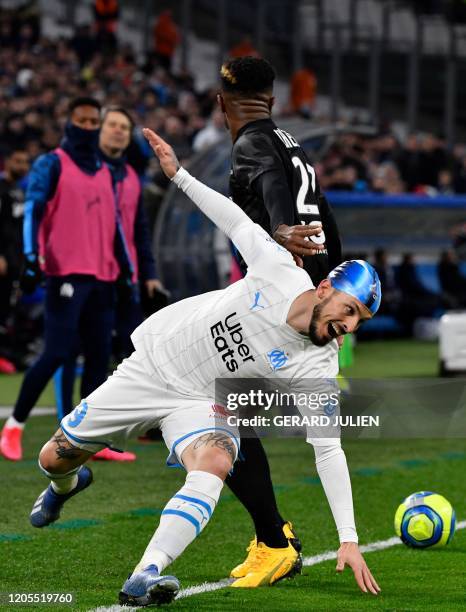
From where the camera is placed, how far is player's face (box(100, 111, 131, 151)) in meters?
9.61

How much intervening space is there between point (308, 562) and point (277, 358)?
1.42m

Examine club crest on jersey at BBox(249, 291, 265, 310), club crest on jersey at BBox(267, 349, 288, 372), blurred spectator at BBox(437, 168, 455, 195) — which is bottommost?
blurred spectator at BBox(437, 168, 455, 195)

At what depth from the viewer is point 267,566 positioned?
19.9ft

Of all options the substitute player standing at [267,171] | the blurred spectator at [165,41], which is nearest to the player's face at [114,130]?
the substitute player standing at [267,171]

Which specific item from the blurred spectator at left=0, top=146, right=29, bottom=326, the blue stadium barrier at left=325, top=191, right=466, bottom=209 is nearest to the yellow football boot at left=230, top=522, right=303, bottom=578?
the blurred spectator at left=0, top=146, right=29, bottom=326

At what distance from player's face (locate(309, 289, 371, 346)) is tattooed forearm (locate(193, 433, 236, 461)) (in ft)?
1.60

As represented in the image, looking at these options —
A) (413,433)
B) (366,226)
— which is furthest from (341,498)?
(366,226)

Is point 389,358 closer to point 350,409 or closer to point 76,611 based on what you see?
point 350,409

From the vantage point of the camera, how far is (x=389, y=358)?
17.2 metres

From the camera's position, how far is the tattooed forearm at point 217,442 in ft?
17.7

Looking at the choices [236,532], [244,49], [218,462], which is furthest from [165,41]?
[218,462]

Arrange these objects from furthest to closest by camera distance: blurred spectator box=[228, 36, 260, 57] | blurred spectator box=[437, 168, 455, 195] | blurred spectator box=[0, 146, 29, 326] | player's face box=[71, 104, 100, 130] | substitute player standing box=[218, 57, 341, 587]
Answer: blurred spectator box=[228, 36, 260, 57] < blurred spectator box=[437, 168, 455, 195] < blurred spectator box=[0, 146, 29, 326] < player's face box=[71, 104, 100, 130] < substitute player standing box=[218, 57, 341, 587]

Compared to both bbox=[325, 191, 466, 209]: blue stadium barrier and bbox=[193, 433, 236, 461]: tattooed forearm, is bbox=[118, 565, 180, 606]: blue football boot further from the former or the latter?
bbox=[325, 191, 466, 209]: blue stadium barrier

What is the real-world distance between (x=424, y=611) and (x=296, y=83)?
25.0 m
